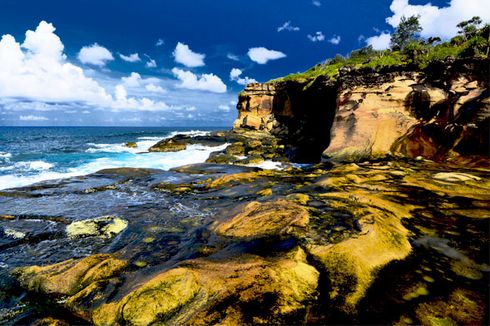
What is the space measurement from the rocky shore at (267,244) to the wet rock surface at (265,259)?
0.03m

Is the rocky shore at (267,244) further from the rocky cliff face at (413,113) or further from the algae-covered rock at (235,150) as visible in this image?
the algae-covered rock at (235,150)

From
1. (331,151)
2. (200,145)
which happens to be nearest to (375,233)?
(331,151)

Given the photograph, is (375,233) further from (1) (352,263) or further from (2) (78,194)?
(2) (78,194)

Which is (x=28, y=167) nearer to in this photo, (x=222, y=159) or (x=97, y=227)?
(x=222, y=159)

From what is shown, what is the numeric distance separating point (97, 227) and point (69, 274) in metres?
3.29

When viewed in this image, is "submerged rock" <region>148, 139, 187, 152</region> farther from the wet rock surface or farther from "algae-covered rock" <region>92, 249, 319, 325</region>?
"algae-covered rock" <region>92, 249, 319, 325</region>

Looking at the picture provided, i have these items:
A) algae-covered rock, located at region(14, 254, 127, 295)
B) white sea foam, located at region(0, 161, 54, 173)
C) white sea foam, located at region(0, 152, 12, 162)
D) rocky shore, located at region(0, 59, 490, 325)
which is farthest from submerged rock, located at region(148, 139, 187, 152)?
algae-covered rock, located at region(14, 254, 127, 295)

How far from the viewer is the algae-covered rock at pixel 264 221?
662cm

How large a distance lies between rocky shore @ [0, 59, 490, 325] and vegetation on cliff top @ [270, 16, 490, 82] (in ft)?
40.8

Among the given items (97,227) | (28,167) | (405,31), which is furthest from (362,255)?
(405,31)

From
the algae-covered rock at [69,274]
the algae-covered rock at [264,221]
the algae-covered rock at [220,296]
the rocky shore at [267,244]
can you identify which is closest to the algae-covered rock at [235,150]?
the rocky shore at [267,244]

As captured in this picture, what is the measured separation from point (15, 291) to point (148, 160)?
22.8 meters

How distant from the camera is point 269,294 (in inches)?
171

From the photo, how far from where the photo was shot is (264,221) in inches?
275
